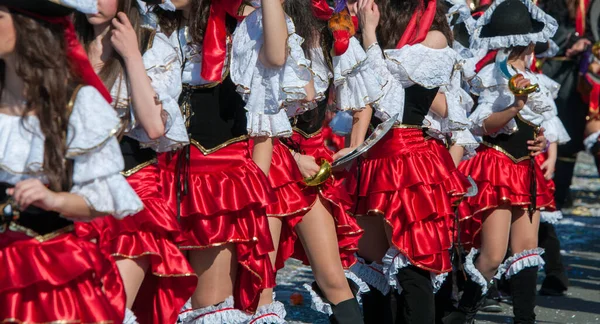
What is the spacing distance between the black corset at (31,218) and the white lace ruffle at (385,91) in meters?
2.23

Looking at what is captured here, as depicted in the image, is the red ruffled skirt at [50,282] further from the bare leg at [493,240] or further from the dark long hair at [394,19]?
the bare leg at [493,240]

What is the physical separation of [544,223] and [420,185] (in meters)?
2.87

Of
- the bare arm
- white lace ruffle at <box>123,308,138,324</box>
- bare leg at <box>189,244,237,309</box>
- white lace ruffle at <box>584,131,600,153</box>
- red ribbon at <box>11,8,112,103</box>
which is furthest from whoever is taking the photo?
white lace ruffle at <box>584,131,600,153</box>

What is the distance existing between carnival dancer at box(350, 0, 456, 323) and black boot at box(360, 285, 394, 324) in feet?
0.28

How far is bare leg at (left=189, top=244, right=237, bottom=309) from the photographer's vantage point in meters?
4.41

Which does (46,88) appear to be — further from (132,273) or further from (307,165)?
(307,165)

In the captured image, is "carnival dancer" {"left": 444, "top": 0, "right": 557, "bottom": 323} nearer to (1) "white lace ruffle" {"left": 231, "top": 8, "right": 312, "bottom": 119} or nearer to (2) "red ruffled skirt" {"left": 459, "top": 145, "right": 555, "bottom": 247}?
(2) "red ruffled skirt" {"left": 459, "top": 145, "right": 555, "bottom": 247}

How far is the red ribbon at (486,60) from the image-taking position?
630 cm

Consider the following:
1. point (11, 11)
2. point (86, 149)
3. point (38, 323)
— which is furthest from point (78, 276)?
point (11, 11)

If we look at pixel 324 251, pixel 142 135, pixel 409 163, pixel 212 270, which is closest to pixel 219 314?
pixel 212 270

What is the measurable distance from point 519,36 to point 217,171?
2.42 meters

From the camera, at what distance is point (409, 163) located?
5.40 m

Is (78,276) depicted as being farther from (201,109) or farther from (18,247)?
(201,109)

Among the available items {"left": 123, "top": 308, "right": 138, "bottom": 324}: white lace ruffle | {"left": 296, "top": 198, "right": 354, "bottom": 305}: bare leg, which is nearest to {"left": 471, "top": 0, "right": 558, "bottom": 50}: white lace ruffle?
{"left": 296, "top": 198, "right": 354, "bottom": 305}: bare leg
